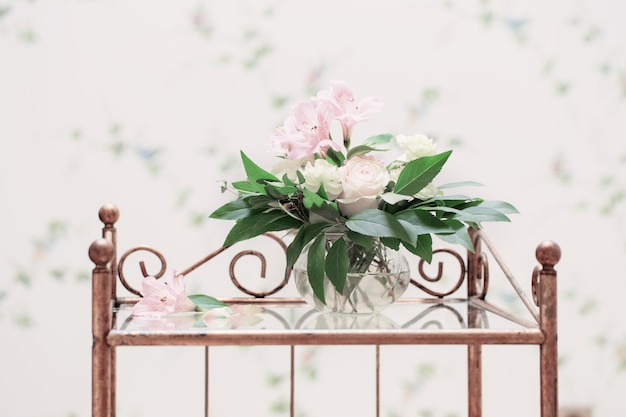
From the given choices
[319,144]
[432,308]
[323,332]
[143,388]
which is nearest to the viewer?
[323,332]

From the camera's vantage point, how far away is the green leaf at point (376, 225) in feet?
3.43

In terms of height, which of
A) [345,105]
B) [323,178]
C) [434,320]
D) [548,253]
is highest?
[345,105]

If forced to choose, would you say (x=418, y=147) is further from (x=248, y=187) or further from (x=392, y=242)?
(x=248, y=187)

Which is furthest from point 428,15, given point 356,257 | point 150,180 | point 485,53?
point 356,257

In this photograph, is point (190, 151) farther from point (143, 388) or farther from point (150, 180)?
point (143, 388)

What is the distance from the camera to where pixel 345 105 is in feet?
3.83

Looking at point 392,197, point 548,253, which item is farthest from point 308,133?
point 548,253

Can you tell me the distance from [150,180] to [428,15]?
826 millimetres

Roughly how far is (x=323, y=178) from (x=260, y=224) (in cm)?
13

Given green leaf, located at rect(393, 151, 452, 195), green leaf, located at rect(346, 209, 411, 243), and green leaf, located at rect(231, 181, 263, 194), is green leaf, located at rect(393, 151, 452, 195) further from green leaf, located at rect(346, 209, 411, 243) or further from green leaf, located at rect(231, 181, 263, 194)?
green leaf, located at rect(231, 181, 263, 194)

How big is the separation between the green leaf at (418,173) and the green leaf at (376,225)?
0.17ft

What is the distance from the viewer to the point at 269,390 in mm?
1915

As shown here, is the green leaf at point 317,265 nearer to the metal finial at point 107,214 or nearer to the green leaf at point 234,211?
the green leaf at point 234,211

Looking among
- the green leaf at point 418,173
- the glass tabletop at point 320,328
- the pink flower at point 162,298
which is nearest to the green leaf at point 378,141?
the green leaf at point 418,173
